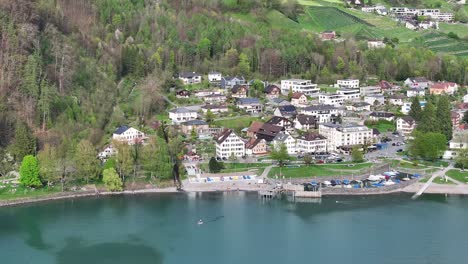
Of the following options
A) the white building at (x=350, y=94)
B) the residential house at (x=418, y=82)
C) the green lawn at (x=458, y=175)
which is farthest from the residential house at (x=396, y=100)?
the green lawn at (x=458, y=175)

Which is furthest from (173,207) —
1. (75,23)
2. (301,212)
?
(75,23)

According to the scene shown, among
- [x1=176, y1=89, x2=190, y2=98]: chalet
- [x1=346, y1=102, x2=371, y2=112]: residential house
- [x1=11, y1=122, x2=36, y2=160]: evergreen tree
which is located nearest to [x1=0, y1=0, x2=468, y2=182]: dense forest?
[x1=11, y1=122, x2=36, y2=160]: evergreen tree

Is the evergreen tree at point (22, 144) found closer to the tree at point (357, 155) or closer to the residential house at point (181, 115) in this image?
A: the residential house at point (181, 115)

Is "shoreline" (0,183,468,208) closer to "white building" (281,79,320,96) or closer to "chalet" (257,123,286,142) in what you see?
"chalet" (257,123,286,142)

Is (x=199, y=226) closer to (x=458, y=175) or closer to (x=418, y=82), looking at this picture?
(x=458, y=175)

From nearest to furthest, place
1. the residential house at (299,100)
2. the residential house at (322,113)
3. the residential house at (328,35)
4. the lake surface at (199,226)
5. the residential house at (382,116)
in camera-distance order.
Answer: the lake surface at (199,226), the residential house at (322,113), the residential house at (382,116), the residential house at (299,100), the residential house at (328,35)

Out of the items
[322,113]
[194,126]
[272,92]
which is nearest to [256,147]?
[194,126]

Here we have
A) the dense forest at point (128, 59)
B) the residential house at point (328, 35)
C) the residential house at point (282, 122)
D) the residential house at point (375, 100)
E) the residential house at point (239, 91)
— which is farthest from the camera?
the residential house at point (328, 35)
